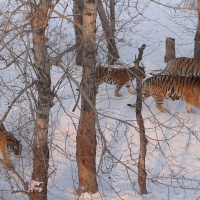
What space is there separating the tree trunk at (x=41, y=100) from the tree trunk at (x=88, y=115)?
777 millimetres

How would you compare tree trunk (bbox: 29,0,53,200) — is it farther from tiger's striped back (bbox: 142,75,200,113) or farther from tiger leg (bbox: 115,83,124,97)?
tiger leg (bbox: 115,83,124,97)

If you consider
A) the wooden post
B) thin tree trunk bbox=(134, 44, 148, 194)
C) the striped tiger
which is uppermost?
the wooden post

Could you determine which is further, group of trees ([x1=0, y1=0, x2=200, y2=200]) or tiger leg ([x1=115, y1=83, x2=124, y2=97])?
tiger leg ([x1=115, y1=83, x2=124, y2=97])

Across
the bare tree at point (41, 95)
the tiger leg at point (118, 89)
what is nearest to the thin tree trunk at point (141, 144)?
the bare tree at point (41, 95)

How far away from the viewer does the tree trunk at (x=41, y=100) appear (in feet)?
19.5

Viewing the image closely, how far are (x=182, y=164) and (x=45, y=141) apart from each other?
441cm

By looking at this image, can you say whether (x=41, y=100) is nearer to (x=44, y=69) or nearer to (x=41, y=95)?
(x=41, y=95)

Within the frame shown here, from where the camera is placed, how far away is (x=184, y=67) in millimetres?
14750

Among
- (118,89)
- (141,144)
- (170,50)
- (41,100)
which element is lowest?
(141,144)

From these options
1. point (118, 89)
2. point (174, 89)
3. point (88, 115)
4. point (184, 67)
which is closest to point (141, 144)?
point (88, 115)

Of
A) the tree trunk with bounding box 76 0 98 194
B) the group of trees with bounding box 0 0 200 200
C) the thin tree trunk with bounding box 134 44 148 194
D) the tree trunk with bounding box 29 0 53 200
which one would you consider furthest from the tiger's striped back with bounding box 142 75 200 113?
the tree trunk with bounding box 29 0 53 200

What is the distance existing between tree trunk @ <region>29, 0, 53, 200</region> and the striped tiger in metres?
8.58

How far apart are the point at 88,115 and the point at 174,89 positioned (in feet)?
17.6

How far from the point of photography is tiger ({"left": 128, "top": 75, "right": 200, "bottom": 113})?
40.7 feet
